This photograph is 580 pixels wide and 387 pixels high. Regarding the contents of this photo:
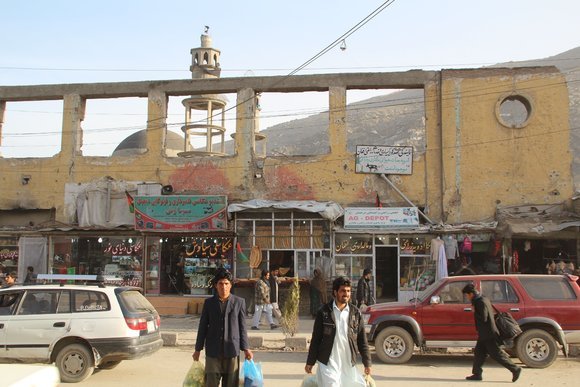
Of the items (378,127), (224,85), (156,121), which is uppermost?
(378,127)

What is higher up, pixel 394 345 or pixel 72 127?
pixel 72 127

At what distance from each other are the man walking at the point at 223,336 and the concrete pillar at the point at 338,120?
14818 millimetres

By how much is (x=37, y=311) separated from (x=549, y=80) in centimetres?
1744

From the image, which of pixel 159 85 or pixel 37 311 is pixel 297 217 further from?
pixel 37 311

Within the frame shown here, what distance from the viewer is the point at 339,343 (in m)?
6.11

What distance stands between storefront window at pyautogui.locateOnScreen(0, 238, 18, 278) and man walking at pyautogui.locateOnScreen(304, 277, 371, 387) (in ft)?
60.4

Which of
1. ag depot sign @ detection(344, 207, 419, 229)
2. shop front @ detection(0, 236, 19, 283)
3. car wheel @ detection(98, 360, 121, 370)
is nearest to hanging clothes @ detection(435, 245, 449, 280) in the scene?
ag depot sign @ detection(344, 207, 419, 229)

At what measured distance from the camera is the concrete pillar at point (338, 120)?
21.0 meters

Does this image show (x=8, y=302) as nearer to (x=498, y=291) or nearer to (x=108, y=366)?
(x=108, y=366)

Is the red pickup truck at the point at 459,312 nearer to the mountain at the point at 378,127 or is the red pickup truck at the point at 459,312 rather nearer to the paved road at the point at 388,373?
the paved road at the point at 388,373

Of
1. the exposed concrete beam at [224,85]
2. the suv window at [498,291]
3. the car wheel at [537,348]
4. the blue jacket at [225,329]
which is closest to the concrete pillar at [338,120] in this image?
the exposed concrete beam at [224,85]

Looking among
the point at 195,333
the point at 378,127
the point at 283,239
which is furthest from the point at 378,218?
the point at 378,127

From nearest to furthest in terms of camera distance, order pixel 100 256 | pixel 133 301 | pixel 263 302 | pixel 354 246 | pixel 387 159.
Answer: pixel 133 301, pixel 263 302, pixel 354 246, pixel 387 159, pixel 100 256

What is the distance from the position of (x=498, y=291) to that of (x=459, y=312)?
0.86 m
